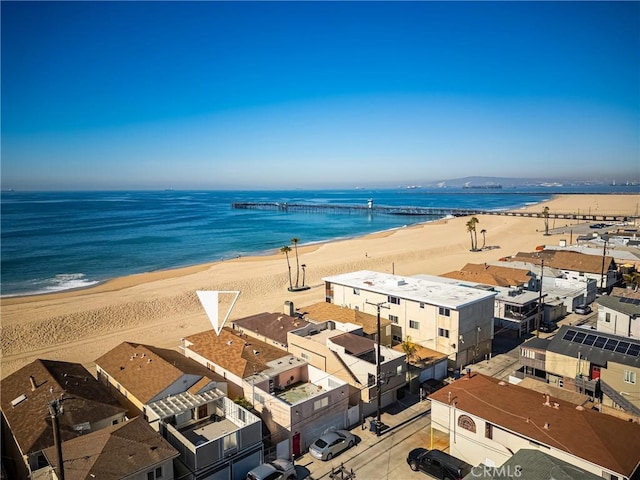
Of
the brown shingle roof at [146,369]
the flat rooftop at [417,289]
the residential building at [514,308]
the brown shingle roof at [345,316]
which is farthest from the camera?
the residential building at [514,308]

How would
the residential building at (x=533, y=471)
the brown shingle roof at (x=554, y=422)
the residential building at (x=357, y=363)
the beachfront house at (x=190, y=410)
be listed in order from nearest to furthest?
the residential building at (x=533, y=471) < the brown shingle roof at (x=554, y=422) < the beachfront house at (x=190, y=410) < the residential building at (x=357, y=363)

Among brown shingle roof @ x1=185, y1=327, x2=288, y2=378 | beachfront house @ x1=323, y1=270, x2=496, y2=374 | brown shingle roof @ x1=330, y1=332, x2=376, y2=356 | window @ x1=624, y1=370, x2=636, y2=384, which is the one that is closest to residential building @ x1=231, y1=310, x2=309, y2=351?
brown shingle roof @ x1=185, y1=327, x2=288, y2=378

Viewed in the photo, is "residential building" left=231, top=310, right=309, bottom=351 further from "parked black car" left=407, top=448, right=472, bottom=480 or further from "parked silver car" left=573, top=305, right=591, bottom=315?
"parked silver car" left=573, top=305, right=591, bottom=315

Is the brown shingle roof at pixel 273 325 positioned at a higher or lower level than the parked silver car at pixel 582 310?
higher

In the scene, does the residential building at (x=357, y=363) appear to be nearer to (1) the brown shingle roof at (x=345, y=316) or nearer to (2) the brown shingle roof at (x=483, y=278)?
(1) the brown shingle roof at (x=345, y=316)

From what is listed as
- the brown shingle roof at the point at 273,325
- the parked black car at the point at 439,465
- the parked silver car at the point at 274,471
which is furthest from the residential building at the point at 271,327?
the parked black car at the point at 439,465

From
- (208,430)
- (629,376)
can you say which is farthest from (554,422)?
(208,430)

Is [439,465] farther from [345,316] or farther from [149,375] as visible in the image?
[149,375]

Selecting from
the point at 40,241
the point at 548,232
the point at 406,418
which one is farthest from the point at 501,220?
the point at 40,241
